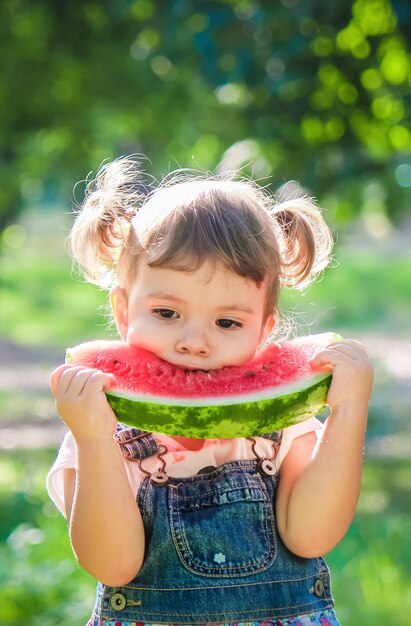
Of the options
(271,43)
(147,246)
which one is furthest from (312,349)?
(271,43)

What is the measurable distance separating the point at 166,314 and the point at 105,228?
353 mm

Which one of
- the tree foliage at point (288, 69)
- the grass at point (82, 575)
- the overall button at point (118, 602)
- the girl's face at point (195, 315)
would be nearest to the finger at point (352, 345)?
the girl's face at point (195, 315)

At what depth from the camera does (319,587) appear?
2.61 metres

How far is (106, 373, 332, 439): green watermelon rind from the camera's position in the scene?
2514 millimetres

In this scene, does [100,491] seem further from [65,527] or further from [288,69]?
[288,69]

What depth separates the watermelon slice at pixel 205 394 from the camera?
8.32 ft

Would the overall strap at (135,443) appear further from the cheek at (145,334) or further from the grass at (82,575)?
the grass at (82,575)

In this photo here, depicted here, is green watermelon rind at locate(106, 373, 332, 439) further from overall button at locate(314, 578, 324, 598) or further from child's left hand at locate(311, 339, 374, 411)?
overall button at locate(314, 578, 324, 598)

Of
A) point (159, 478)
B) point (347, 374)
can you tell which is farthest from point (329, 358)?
point (159, 478)

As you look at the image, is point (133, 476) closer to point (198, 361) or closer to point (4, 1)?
point (198, 361)

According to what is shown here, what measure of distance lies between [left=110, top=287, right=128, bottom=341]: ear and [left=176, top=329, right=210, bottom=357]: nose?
0.85 ft

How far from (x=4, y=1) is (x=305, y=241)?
7652 millimetres

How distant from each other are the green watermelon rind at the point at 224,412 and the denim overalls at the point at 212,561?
111 mm

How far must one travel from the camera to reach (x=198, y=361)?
260 cm
